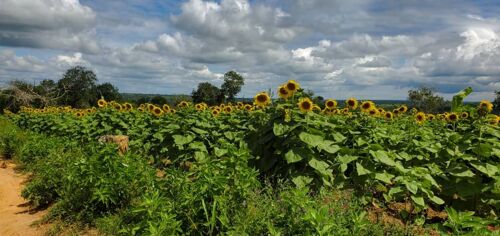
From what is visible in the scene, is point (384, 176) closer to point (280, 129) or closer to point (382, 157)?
point (382, 157)

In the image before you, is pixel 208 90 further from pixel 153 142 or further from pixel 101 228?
pixel 101 228

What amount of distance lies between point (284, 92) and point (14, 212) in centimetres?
434

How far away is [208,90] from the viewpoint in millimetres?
64875

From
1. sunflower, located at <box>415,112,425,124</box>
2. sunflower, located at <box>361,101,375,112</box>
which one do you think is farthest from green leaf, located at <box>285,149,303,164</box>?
sunflower, located at <box>415,112,425,124</box>

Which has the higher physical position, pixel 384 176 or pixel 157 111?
pixel 157 111

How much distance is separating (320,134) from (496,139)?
2.19 meters

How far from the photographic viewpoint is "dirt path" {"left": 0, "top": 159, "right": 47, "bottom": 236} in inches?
229

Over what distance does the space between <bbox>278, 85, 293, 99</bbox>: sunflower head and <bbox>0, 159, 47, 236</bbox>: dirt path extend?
3506 millimetres

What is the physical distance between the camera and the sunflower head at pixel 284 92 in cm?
653

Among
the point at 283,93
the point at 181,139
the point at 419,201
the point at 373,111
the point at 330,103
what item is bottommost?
the point at 419,201

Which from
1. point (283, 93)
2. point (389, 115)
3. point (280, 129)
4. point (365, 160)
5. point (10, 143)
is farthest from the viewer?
point (10, 143)

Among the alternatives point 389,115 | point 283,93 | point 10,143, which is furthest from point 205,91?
point 283,93

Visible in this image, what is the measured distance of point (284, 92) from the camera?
656 cm

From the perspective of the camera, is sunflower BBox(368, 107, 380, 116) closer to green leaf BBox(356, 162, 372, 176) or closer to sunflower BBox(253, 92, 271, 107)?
sunflower BBox(253, 92, 271, 107)
